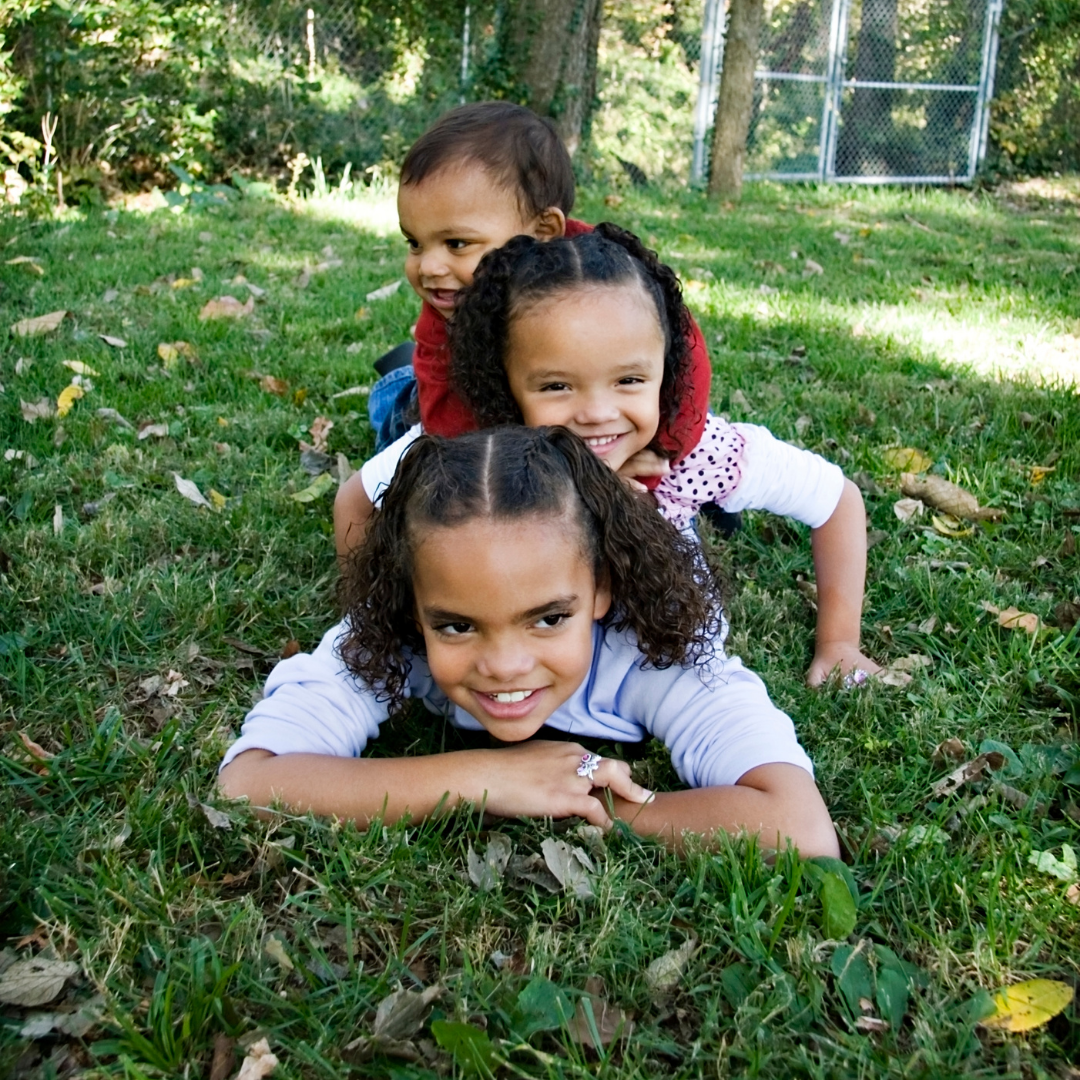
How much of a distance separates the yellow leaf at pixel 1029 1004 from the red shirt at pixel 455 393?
146 centimetres

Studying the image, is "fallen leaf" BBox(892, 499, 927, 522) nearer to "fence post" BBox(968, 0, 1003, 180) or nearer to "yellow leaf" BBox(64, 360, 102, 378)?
"yellow leaf" BBox(64, 360, 102, 378)

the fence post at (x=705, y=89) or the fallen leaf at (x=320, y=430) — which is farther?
the fence post at (x=705, y=89)

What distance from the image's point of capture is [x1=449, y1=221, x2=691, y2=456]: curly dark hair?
254 cm

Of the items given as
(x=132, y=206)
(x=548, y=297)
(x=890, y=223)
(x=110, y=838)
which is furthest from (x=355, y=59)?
(x=110, y=838)

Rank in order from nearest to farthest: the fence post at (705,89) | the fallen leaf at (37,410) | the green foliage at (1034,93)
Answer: the fallen leaf at (37,410)
the fence post at (705,89)
the green foliage at (1034,93)

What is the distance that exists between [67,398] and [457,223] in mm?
1903

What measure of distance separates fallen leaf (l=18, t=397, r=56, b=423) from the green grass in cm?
5

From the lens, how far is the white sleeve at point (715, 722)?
2133mm

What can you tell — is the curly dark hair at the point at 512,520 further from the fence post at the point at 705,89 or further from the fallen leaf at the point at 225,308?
the fence post at the point at 705,89

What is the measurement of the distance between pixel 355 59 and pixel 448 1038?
1111 centimetres

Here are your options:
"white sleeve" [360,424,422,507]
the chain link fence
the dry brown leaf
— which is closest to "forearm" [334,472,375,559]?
"white sleeve" [360,424,422,507]

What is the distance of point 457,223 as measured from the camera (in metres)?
3.12

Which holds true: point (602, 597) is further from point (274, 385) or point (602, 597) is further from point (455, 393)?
point (274, 385)

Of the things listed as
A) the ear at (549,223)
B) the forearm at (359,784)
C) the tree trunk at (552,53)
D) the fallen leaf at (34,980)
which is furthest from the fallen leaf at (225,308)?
the tree trunk at (552,53)
